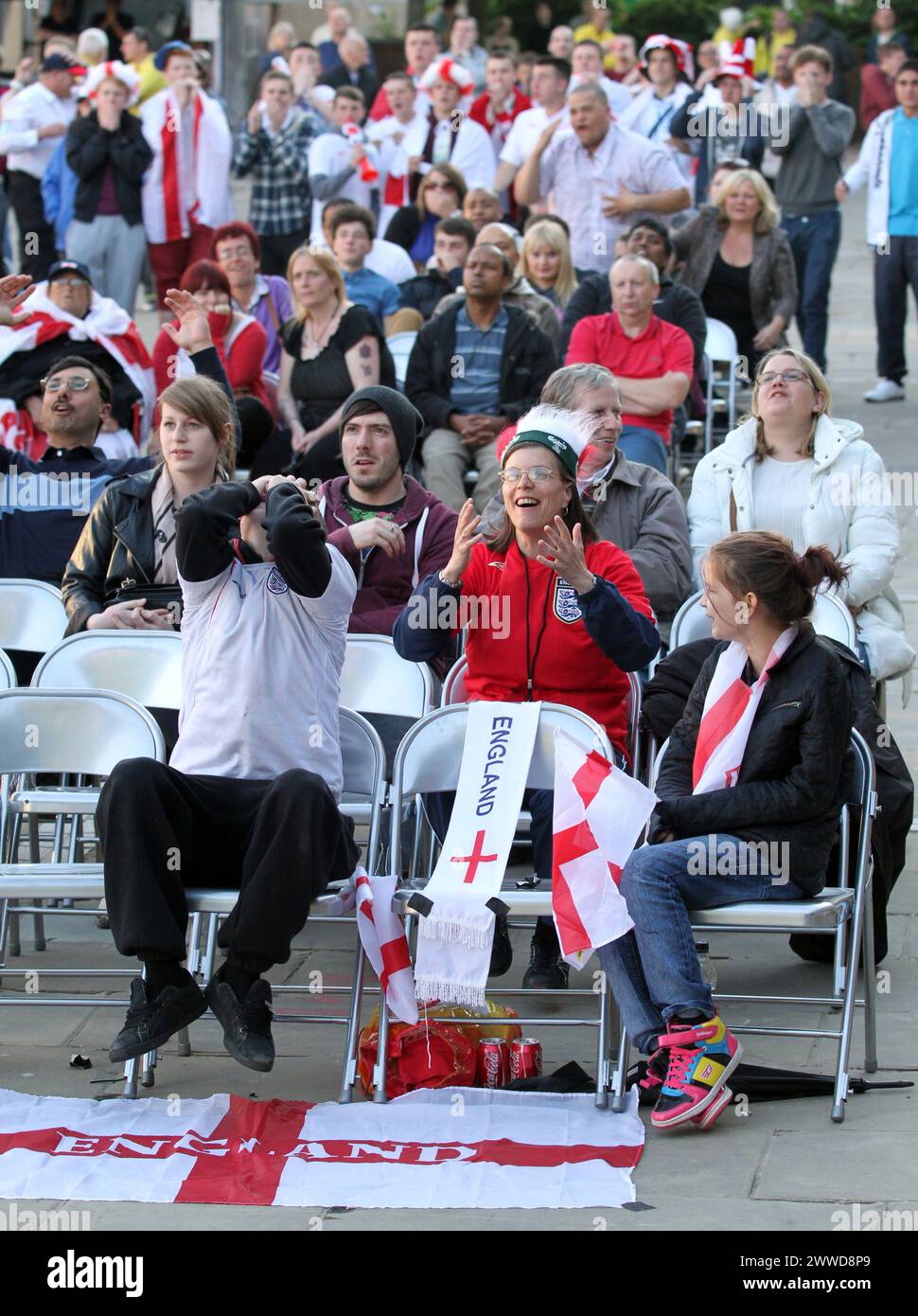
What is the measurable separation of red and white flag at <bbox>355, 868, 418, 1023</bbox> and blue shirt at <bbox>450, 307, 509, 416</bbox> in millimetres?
4402

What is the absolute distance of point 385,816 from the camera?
6.04m

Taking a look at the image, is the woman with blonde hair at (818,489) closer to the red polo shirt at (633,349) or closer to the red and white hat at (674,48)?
the red polo shirt at (633,349)

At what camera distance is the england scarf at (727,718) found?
507 centimetres

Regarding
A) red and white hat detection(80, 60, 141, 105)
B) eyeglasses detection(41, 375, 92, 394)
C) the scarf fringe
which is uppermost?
red and white hat detection(80, 60, 141, 105)

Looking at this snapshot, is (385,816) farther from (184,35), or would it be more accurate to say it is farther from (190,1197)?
(184,35)

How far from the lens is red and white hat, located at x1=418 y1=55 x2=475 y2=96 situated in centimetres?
1570

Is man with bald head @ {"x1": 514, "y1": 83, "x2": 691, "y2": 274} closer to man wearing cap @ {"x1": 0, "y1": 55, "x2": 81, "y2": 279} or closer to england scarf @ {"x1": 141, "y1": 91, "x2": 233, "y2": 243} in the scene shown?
england scarf @ {"x1": 141, "y1": 91, "x2": 233, "y2": 243}

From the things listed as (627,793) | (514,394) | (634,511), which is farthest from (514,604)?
(514,394)

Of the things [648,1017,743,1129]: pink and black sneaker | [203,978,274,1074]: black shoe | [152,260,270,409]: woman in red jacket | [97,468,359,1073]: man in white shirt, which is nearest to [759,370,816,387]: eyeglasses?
[97,468,359,1073]: man in white shirt

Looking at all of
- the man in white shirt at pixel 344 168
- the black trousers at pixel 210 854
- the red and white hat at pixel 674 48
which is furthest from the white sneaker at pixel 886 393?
the black trousers at pixel 210 854

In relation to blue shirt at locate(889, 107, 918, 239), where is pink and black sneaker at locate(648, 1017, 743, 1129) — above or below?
below

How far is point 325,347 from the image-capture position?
931cm

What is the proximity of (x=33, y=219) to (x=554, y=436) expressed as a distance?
393 inches

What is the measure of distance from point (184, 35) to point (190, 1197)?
22469 mm
